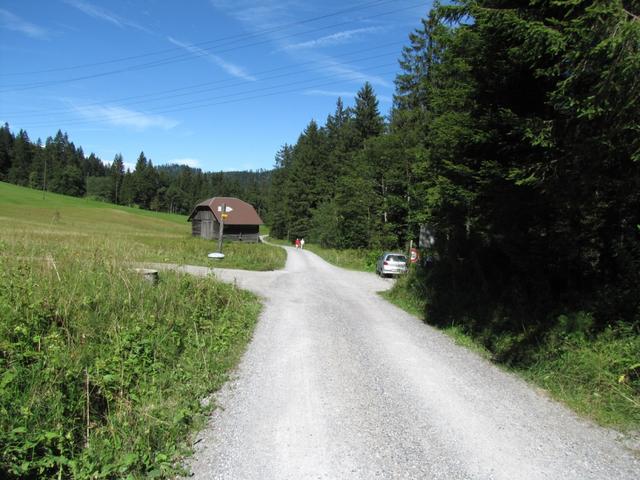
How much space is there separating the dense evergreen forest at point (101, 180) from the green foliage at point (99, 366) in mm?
131086

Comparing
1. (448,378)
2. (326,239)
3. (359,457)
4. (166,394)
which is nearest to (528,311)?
(448,378)

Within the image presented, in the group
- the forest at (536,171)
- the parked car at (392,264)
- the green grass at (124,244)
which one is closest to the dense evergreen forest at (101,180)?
the green grass at (124,244)

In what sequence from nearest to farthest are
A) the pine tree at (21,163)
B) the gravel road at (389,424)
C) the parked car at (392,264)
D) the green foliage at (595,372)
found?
the gravel road at (389,424) < the green foliage at (595,372) < the parked car at (392,264) < the pine tree at (21,163)

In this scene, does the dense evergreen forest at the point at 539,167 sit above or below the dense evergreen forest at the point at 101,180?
below

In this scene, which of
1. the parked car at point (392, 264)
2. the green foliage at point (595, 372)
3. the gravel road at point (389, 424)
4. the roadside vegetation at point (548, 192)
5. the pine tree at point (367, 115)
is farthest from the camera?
the pine tree at point (367, 115)

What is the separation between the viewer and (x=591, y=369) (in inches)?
235

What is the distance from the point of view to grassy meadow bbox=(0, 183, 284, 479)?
3826 millimetres

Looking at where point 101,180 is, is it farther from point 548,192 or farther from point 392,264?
point 548,192

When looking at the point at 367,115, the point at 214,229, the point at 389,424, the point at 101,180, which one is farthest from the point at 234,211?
the point at 101,180

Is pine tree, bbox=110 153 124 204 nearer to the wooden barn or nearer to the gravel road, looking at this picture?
the wooden barn

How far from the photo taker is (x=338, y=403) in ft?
17.0

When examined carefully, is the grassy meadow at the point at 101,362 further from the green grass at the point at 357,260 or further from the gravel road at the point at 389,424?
the green grass at the point at 357,260

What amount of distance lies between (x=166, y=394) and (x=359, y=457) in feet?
9.01

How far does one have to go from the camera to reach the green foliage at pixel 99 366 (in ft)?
12.5
